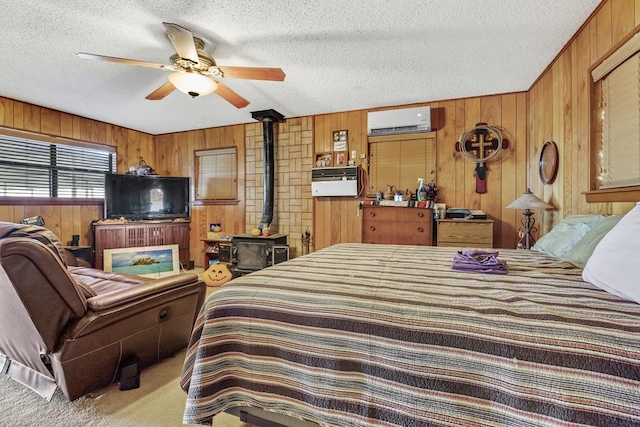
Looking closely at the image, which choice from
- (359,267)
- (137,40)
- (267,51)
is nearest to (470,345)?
(359,267)

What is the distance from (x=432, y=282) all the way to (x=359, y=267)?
419mm

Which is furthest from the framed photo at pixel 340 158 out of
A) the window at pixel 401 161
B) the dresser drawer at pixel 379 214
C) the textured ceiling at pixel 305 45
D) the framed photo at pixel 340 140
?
the dresser drawer at pixel 379 214

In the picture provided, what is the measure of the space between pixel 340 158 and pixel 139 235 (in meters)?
3.34

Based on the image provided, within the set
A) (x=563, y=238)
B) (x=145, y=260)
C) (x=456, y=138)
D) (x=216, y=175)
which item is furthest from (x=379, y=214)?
(x=145, y=260)

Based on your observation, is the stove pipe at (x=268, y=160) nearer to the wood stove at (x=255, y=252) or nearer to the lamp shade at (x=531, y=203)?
the wood stove at (x=255, y=252)

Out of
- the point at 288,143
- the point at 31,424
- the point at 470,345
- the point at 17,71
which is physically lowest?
the point at 31,424

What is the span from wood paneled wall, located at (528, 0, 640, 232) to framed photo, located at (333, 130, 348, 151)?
2282 mm

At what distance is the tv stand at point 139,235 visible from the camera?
4113 mm

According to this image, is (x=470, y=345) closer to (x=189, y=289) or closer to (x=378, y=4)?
(x=189, y=289)

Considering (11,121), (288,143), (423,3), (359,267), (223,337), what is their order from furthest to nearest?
1. (288,143)
2. (11,121)
3. (423,3)
4. (359,267)
5. (223,337)

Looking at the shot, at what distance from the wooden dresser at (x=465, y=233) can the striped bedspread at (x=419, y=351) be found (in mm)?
1908

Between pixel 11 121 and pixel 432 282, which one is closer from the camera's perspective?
pixel 432 282

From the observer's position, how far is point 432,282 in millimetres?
1257

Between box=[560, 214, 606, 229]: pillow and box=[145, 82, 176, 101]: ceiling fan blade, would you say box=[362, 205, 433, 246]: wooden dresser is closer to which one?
box=[560, 214, 606, 229]: pillow
